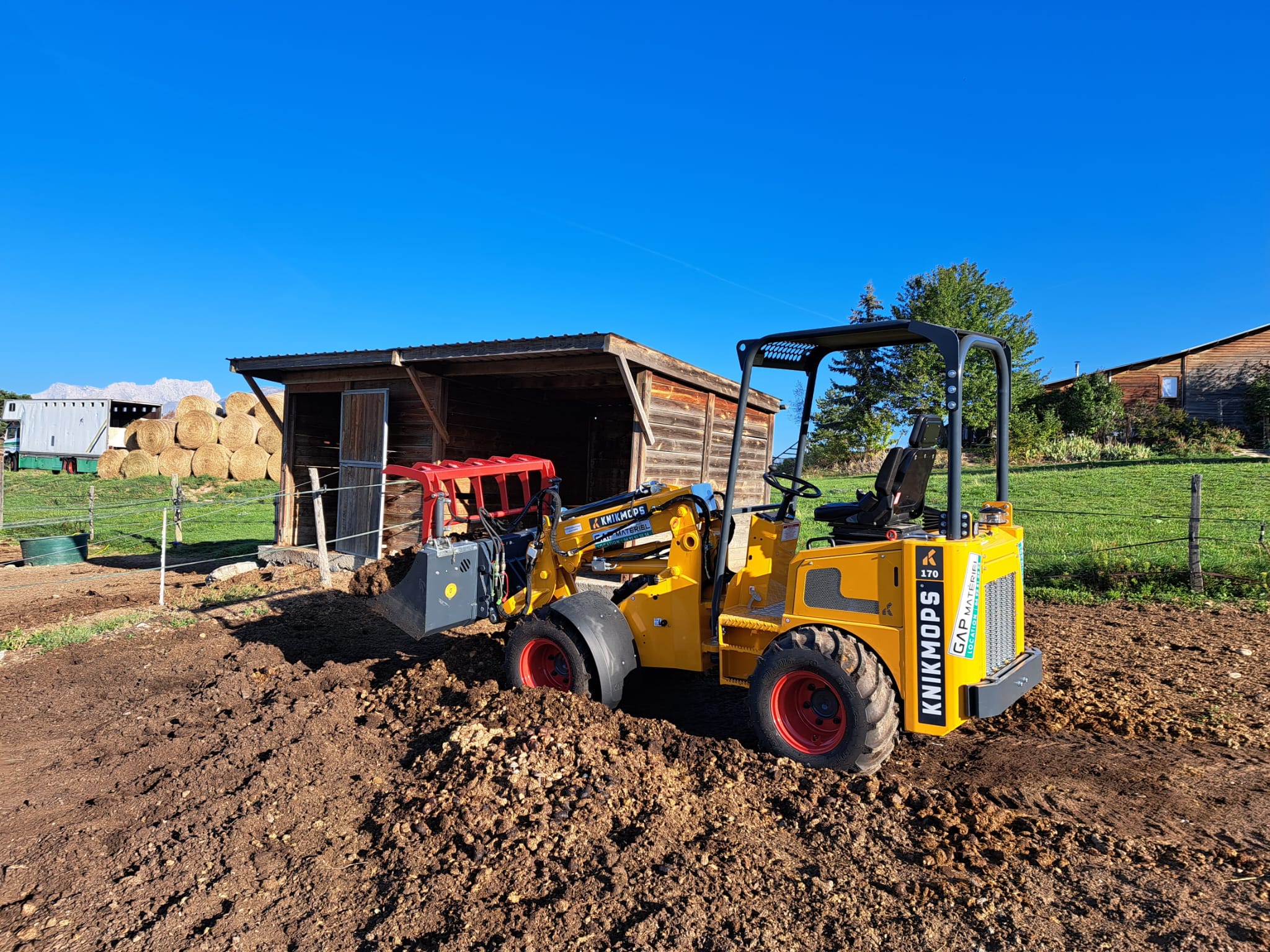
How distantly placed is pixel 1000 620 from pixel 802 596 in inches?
45.6

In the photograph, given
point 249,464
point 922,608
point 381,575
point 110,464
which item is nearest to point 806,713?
point 922,608

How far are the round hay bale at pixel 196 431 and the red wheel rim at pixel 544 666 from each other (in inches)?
1053

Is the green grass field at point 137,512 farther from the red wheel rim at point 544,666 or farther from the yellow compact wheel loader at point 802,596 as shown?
the red wheel rim at point 544,666

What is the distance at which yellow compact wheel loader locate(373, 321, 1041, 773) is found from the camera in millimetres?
3922

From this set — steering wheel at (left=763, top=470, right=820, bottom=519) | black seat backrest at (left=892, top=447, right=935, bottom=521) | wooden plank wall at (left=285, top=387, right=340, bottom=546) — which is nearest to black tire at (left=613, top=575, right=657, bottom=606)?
steering wheel at (left=763, top=470, right=820, bottom=519)

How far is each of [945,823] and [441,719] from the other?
10.2ft

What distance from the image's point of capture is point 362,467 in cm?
1173

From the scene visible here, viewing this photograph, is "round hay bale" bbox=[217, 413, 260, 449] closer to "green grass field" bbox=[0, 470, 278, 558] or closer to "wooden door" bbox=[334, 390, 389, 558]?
"green grass field" bbox=[0, 470, 278, 558]

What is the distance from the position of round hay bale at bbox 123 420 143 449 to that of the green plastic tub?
55.8 ft

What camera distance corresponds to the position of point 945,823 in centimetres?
361

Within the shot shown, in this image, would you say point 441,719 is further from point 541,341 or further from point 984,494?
point 984,494

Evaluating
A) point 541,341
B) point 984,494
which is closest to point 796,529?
point 541,341

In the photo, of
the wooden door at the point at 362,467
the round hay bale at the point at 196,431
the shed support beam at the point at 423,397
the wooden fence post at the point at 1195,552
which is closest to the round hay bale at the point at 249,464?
the round hay bale at the point at 196,431

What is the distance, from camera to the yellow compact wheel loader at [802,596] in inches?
154
